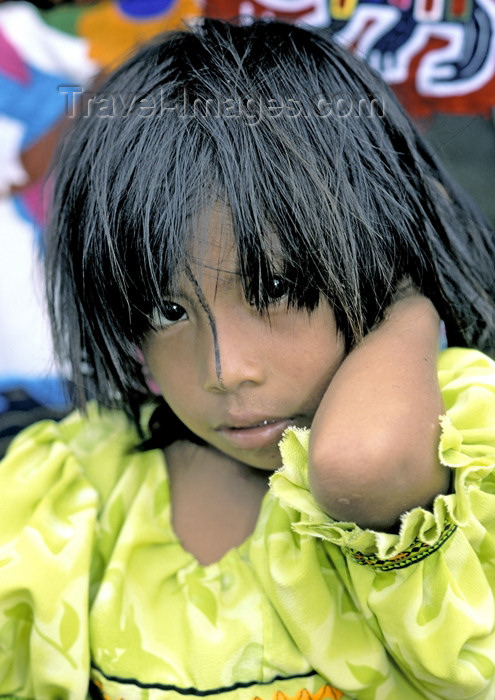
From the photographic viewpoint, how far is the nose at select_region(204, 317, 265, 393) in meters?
0.69

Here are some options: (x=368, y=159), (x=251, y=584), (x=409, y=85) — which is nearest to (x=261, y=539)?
(x=251, y=584)

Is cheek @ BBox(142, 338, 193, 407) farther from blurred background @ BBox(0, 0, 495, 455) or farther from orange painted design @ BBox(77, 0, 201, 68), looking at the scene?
orange painted design @ BBox(77, 0, 201, 68)

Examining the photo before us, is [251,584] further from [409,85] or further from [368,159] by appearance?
[409,85]

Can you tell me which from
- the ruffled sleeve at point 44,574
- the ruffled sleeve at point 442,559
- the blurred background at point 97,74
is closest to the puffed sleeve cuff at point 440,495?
the ruffled sleeve at point 442,559

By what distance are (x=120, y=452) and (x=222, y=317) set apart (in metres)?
0.28

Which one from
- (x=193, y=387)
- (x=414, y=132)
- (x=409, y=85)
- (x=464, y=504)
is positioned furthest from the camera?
(x=409, y=85)

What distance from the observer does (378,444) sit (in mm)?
592

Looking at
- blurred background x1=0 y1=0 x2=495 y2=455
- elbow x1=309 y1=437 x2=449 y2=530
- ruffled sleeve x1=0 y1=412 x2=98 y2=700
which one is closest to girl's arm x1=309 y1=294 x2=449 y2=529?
elbow x1=309 y1=437 x2=449 y2=530

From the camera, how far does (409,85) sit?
3.87ft

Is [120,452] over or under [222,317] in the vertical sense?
A: under

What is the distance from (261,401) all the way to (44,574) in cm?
27

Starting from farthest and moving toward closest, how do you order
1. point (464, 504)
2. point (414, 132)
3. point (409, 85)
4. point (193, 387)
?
1. point (409, 85)
2. point (414, 132)
3. point (193, 387)
4. point (464, 504)

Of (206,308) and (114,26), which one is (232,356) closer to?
(206,308)

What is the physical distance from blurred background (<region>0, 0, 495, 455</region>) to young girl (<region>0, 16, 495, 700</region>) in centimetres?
31
